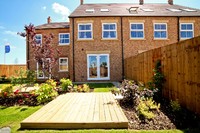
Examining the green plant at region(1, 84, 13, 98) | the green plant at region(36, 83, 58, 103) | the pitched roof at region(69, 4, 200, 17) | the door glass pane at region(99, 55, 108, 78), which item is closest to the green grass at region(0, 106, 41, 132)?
the green plant at region(36, 83, 58, 103)

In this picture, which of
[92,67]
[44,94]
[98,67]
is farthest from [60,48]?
[44,94]

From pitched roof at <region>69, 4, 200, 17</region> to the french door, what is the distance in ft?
13.8

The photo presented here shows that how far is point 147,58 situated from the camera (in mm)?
10281

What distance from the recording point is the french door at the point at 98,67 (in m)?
19.9

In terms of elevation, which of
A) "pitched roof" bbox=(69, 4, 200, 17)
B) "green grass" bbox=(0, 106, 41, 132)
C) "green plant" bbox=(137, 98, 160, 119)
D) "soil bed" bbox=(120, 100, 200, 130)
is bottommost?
"green grass" bbox=(0, 106, 41, 132)

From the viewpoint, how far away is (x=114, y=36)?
2009 centimetres

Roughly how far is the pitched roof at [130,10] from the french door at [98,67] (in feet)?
13.8

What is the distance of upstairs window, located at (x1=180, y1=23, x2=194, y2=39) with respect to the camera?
2061cm

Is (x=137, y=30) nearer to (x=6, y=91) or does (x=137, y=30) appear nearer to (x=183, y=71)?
(x=6, y=91)

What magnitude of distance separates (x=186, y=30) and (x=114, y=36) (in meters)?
7.36

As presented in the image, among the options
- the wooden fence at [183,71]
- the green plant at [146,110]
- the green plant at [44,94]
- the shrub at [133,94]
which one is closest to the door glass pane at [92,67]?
the green plant at [44,94]

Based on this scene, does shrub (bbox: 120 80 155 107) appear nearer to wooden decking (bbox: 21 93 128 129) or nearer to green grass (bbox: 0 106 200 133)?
wooden decking (bbox: 21 93 128 129)

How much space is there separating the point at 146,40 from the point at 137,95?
14.0 m

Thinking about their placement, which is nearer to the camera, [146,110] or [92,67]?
[146,110]
